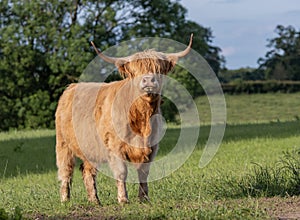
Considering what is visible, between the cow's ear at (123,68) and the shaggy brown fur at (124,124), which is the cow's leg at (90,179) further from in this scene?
the cow's ear at (123,68)

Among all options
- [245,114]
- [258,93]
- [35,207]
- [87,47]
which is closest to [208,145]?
[35,207]

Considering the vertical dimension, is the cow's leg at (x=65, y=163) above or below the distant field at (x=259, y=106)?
above

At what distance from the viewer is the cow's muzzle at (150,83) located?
7688 mm

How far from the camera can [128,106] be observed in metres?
8.16

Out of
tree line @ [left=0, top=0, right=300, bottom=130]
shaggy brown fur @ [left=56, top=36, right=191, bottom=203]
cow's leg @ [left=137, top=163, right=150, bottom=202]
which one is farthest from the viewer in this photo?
tree line @ [left=0, top=0, right=300, bottom=130]

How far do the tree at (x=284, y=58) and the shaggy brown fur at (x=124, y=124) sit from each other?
53255 millimetres

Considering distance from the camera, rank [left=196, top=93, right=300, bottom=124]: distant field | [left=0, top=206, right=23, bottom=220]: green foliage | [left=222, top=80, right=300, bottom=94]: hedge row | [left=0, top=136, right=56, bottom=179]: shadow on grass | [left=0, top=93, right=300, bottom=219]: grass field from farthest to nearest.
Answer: [left=222, top=80, right=300, bottom=94]: hedge row → [left=196, top=93, right=300, bottom=124]: distant field → [left=0, top=136, right=56, bottom=179]: shadow on grass → [left=0, top=93, right=300, bottom=219]: grass field → [left=0, top=206, right=23, bottom=220]: green foliage

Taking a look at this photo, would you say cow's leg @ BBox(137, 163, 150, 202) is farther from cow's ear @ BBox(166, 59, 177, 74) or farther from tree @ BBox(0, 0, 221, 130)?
tree @ BBox(0, 0, 221, 130)

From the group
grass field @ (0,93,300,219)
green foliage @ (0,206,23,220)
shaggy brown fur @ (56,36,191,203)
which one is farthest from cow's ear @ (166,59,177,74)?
green foliage @ (0,206,23,220)

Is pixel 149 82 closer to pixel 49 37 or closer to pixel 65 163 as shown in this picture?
pixel 65 163

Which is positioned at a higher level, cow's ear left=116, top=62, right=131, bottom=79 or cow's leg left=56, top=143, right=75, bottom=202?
cow's ear left=116, top=62, right=131, bottom=79

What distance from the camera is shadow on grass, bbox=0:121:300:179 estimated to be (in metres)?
16.8

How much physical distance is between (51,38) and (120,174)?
95.4ft

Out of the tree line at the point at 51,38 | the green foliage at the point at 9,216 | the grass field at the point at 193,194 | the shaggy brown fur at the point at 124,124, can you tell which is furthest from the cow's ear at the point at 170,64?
the tree line at the point at 51,38
